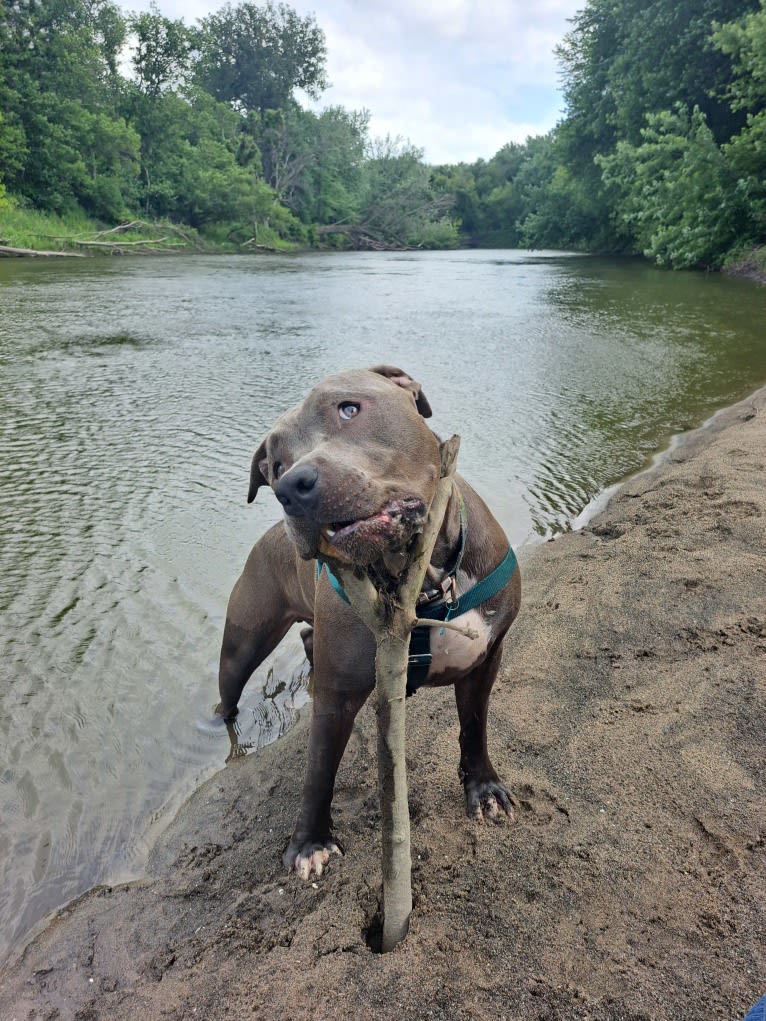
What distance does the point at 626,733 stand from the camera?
8.67 ft

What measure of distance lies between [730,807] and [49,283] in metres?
21.0

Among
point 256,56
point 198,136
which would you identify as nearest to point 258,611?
point 198,136

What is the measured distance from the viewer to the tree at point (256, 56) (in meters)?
68.8

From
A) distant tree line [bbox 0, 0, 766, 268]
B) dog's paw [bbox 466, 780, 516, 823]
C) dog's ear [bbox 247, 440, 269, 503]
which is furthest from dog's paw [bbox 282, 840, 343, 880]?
distant tree line [bbox 0, 0, 766, 268]

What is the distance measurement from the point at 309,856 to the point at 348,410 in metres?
1.53

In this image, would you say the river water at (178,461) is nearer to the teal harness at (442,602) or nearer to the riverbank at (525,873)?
the riverbank at (525,873)

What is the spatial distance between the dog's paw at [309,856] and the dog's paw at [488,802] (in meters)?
0.49

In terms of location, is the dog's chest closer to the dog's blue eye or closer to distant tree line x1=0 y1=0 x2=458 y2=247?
the dog's blue eye

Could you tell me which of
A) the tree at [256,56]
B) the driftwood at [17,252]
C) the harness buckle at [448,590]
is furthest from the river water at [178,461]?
the tree at [256,56]

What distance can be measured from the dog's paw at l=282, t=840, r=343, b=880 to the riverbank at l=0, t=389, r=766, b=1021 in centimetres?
5

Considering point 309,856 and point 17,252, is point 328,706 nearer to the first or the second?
point 309,856

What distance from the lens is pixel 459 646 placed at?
2246 mm

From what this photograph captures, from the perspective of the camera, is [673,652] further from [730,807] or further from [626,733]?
[730,807]

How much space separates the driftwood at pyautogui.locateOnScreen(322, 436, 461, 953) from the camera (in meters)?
1.83
